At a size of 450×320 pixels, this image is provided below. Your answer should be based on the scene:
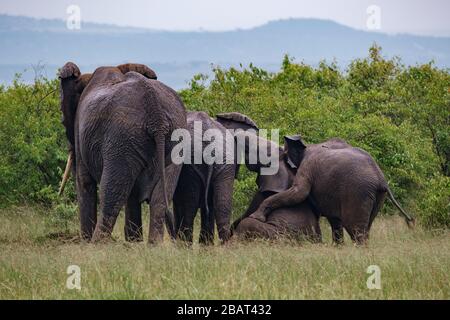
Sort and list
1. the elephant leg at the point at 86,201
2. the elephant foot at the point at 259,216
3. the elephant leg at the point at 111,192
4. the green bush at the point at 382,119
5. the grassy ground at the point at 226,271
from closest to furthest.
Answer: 1. the grassy ground at the point at 226,271
2. the elephant leg at the point at 111,192
3. the elephant leg at the point at 86,201
4. the elephant foot at the point at 259,216
5. the green bush at the point at 382,119

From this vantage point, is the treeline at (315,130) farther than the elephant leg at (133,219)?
Yes

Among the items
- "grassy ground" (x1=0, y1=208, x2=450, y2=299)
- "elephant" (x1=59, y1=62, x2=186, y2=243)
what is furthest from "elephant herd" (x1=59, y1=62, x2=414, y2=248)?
"grassy ground" (x1=0, y1=208, x2=450, y2=299)

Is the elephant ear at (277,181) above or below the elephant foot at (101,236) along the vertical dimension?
above

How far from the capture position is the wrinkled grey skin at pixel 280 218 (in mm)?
13102

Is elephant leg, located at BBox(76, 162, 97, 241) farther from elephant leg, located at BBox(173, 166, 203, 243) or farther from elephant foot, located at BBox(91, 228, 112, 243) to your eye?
elephant leg, located at BBox(173, 166, 203, 243)

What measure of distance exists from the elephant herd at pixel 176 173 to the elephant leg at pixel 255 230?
12 mm

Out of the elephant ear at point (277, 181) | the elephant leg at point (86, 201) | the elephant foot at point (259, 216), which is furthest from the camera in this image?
the elephant ear at point (277, 181)

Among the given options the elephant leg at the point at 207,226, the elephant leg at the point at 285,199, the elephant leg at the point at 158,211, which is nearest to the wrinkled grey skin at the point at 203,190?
the elephant leg at the point at 207,226

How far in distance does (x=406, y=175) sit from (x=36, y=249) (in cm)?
659

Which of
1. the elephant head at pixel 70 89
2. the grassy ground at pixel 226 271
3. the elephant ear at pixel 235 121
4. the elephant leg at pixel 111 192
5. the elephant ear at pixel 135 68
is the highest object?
the elephant ear at pixel 135 68

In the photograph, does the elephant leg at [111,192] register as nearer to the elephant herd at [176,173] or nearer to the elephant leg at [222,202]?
the elephant herd at [176,173]

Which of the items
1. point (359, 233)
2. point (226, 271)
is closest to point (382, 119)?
point (359, 233)

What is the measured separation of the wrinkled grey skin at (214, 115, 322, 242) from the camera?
13102mm

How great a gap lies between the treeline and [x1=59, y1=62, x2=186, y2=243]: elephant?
4.38m
